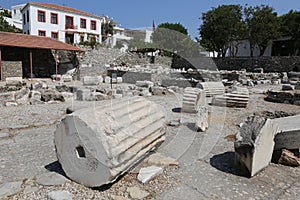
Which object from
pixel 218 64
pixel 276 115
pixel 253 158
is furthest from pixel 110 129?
pixel 218 64

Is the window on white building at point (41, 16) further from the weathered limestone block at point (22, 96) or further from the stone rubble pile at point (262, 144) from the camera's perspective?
the stone rubble pile at point (262, 144)

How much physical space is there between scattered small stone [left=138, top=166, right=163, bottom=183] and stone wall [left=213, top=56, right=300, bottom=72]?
22.3 m

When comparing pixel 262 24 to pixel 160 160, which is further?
pixel 262 24

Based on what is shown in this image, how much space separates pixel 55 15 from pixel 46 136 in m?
35.0

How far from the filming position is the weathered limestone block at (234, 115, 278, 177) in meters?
3.19

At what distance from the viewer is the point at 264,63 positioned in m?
23.3

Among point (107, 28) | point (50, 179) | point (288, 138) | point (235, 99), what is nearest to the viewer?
point (50, 179)

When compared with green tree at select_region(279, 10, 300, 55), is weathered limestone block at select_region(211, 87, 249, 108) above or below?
below

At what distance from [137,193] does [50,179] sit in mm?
1187

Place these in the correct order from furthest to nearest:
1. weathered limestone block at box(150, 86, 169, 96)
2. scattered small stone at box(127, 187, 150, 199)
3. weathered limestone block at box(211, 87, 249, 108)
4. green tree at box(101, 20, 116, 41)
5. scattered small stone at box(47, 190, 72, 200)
Result: green tree at box(101, 20, 116, 41) < weathered limestone block at box(150, 86, 169, 96) < weathered limestone block at box(211, 87, 249, 108) < scattered small stone at box(127, 187, 150, 199) < scattered small stone at box(47, 190, 72, 200)

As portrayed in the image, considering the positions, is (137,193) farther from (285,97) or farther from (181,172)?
(285,97)

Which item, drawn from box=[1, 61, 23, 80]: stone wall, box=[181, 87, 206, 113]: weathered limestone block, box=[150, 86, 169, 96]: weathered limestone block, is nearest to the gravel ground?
box=[181, 87, 206, 113]: weathered limestone block

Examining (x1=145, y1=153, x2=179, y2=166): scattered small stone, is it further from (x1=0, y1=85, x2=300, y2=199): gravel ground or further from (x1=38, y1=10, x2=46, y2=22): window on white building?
(x1=38, y1=10, x2=46, y2=22): window on white building

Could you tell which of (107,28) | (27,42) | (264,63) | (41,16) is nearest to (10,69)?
(27,42)
